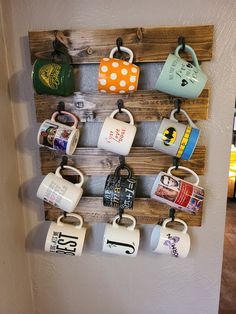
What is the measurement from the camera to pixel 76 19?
2.43 feet

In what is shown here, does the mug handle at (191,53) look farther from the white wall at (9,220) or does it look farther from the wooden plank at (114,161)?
the white wall at (9,220)

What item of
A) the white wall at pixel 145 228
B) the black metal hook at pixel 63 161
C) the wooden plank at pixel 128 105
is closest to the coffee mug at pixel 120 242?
the white wall at pixel 145 228

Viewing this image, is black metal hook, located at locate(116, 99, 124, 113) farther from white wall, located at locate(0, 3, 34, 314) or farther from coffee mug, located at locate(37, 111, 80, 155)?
white wall, located at locate(0, 3, 34, 314)

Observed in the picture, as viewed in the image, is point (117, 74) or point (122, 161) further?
point (122, 161)

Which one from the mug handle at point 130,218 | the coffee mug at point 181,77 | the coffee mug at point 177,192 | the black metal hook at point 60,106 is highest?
the coffee mug at point 181,77

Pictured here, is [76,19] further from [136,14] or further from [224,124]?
[224,124]

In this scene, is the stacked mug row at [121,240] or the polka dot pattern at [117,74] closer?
the polka dot pattern at [117,74]

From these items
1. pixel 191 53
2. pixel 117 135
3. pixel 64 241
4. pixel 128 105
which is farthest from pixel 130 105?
pixel 64 241

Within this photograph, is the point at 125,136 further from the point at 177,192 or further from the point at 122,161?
the point at 177,192

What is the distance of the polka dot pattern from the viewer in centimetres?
66

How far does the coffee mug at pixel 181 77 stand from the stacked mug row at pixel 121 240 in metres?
0.40

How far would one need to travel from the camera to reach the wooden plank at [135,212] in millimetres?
831

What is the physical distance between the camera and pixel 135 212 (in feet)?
2.76

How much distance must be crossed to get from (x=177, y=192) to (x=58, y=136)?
0.36 m
